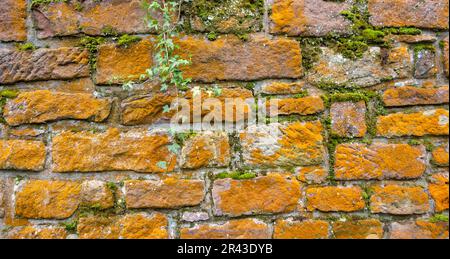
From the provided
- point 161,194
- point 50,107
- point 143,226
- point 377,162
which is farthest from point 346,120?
point 50,107

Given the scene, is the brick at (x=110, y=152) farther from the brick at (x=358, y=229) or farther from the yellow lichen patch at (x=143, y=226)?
the brick at (x=358, y=229)

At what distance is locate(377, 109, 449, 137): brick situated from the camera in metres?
1.82

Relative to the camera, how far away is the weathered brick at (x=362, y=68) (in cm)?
182

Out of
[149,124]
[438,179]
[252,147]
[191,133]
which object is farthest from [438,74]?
[149,124]

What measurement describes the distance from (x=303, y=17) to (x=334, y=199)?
896 mm

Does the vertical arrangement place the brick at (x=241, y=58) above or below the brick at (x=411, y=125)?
above

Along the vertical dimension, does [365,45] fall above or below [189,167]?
above

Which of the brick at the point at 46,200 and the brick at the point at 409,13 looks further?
the brick at the point at 409,13

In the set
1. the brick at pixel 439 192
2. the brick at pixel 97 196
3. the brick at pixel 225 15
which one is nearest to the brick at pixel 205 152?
the brick at pixel 97 196

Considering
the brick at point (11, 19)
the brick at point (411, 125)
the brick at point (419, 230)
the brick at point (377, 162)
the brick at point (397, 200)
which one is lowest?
the brick at point (419, 230)

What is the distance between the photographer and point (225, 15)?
180 cm
